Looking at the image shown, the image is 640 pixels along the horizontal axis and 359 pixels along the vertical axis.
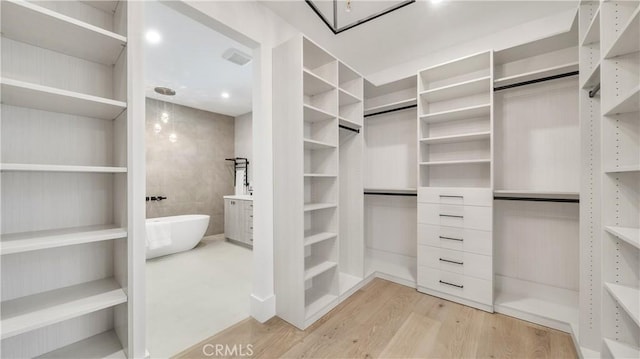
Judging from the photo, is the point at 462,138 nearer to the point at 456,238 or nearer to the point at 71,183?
the point at 456,238

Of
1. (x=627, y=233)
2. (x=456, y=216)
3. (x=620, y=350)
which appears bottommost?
(x=620, y=350)

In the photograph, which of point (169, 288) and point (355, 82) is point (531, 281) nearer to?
point (355, 82)

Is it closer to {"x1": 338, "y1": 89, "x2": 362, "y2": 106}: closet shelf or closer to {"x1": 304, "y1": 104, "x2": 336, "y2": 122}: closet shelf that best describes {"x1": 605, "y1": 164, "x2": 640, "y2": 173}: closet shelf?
{"x1": 304, "y1": 104, "x2": 336, "y2": 122}: closet shelf

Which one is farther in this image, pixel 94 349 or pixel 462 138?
pixel 462 138

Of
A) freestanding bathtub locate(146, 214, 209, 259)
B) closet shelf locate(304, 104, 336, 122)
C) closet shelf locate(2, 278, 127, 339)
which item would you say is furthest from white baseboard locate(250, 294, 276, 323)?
freestanding bathtub locate(146, 214, 209, 259)

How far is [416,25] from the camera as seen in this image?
2.45 meters

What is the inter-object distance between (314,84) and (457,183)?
1.85m

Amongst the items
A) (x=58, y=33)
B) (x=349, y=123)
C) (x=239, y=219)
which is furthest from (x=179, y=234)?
(x=58, y=33)

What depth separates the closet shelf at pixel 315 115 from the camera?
2.13m

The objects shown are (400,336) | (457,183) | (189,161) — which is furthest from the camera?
(189,161)

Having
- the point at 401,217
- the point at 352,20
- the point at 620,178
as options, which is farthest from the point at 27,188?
the point at 401,217

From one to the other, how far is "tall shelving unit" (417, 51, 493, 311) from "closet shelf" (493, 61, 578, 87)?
128 millimetres

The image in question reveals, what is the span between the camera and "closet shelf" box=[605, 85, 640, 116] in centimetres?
94

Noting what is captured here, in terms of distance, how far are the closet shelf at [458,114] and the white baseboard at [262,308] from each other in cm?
230
